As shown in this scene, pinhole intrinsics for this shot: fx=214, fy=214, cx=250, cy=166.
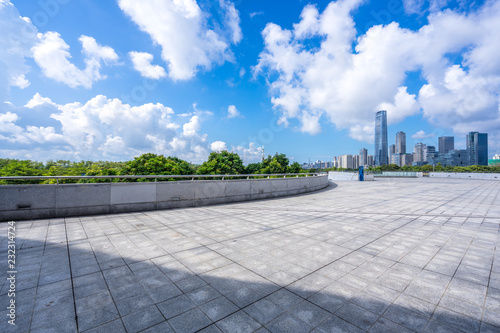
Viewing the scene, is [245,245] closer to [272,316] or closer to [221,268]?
[221,268]

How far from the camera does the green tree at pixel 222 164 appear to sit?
5697 cm

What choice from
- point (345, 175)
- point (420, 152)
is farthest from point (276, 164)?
point (420, 152)

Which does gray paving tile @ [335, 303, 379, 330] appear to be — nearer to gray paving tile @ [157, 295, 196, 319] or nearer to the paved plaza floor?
the paved plaza floor

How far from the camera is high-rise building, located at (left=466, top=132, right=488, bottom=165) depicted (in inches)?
5118

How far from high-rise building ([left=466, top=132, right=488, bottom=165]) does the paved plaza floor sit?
177593 mm

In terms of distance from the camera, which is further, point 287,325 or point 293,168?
point 293,168

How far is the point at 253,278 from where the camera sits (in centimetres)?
333

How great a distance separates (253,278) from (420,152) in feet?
654

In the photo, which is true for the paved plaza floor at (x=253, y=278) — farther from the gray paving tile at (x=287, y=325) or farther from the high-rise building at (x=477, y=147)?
the high-rise building at (x=477, y=147)

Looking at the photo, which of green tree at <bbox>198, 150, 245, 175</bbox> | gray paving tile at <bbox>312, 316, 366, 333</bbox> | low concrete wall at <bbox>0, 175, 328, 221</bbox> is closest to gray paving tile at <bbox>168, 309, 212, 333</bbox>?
gray paving tile at <bbox>312, 316, 366, 333</bbox>

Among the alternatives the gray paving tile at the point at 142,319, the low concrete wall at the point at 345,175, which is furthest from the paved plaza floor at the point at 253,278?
the low concrete wall at the point at 345,175

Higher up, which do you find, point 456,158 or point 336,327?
point 456,158

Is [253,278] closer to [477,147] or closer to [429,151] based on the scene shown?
[477,147]

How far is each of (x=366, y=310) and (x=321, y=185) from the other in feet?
51.2
